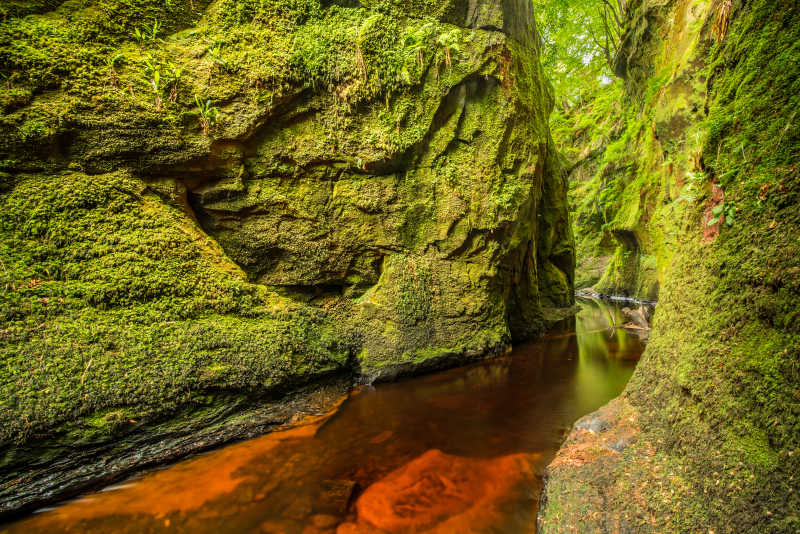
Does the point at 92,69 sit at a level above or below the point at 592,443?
above

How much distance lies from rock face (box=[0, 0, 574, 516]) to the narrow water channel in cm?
60

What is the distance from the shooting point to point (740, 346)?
5.16 ft

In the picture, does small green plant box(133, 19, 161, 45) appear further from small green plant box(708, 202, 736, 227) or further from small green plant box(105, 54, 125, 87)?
small green plant box(708, 202, 736, 227)

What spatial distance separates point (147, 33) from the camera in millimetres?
3705

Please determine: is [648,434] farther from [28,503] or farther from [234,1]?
[234,1]

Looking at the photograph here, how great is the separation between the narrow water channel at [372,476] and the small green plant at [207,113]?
375 centimetres

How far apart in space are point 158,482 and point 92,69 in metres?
4.22

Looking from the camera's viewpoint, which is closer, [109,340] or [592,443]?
[592,443]

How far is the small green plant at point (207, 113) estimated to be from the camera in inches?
152

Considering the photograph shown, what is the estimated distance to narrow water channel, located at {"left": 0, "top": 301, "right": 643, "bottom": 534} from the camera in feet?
7.45

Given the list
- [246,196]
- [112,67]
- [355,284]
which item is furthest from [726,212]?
[112,67]

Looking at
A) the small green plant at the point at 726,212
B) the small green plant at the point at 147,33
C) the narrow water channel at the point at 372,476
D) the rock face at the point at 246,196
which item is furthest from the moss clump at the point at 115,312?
the small green plant at the point at 726,212

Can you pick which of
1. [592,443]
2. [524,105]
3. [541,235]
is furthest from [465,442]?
[541,235]

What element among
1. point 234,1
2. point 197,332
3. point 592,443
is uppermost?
point 234,1
